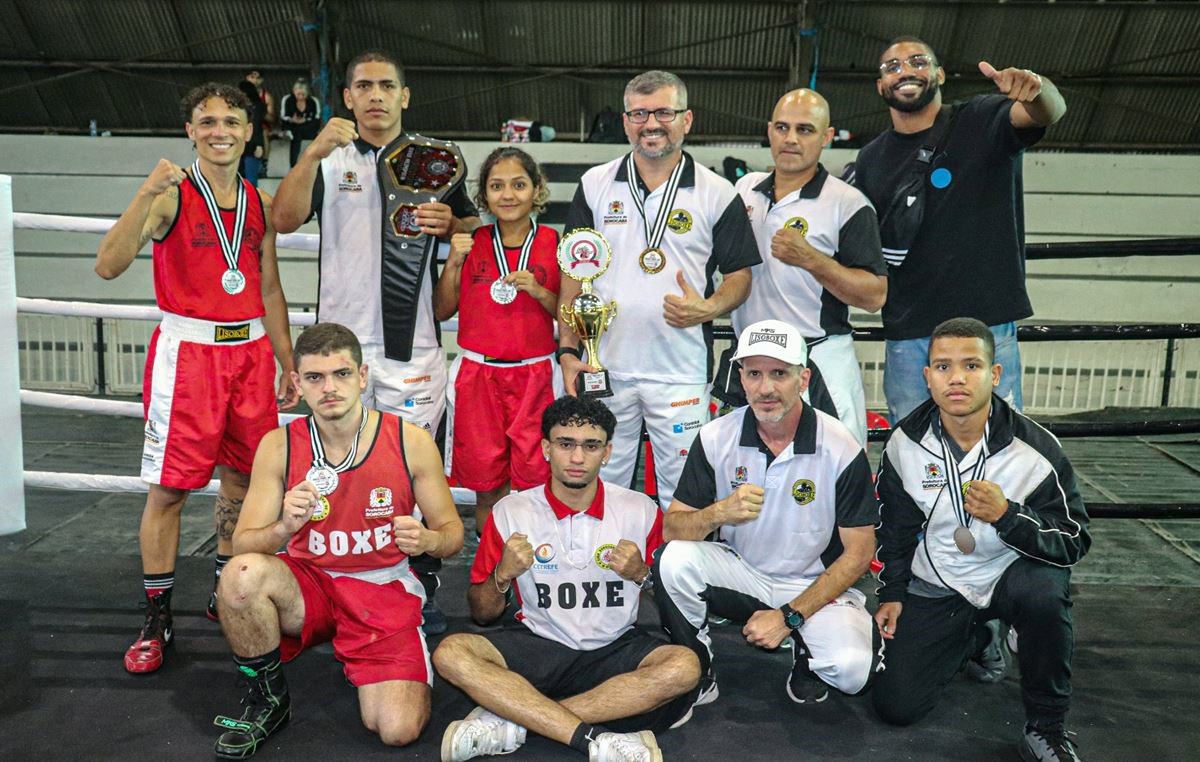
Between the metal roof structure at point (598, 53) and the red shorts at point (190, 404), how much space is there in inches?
362

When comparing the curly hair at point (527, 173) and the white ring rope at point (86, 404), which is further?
the white ring rope at point (86, 404)

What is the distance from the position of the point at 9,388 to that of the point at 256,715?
1.84 m

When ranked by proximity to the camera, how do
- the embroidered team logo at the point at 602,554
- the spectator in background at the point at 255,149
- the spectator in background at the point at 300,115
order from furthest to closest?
the spectator in background at the point at 300,115 < the spectator in background at the point at 255,149 < the embroidered team logo at the point at 602,554

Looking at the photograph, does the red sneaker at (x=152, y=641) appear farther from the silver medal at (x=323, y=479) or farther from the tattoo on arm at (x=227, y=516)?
the silver medal at (x=323, y=479)

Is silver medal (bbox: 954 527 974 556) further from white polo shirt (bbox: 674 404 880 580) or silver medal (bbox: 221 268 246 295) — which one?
silver medal (bbox: 221 268 246 295)

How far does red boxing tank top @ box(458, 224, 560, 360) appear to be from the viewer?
368cm

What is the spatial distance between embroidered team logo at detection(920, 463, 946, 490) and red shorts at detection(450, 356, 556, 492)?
4.39 feet

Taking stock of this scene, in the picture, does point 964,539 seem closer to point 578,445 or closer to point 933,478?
point 933,478

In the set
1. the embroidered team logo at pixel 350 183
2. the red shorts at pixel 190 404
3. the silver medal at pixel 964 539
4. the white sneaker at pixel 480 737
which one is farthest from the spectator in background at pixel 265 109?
the silver medal at pixel 964 539

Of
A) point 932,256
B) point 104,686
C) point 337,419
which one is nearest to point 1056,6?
point 932,256

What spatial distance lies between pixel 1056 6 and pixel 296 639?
1149cm

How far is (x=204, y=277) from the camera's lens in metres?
3.45

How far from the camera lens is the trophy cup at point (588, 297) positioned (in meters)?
3.42

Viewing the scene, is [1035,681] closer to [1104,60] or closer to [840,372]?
[840,372]
